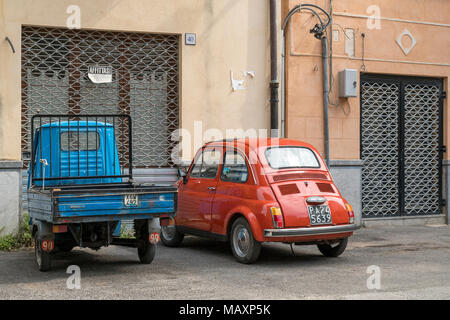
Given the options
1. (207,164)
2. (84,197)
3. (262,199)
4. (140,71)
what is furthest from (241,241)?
(140,71)

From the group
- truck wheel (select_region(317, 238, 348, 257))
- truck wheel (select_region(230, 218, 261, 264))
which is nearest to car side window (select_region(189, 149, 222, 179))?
truck wheel (select_region(230, 218, 261, 264))

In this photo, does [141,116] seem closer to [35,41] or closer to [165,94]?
[165,94]

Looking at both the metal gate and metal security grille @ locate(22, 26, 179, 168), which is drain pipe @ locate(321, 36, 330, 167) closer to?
the metal gate

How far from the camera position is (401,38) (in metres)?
14.5

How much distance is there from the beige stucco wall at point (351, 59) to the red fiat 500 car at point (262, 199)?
11.5 feet

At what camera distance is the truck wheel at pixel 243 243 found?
905 cm

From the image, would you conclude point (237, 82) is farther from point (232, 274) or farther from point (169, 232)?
point (232, 274)

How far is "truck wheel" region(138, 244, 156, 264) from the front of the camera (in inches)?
354

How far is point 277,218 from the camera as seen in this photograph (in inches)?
349

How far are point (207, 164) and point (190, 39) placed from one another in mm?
3321

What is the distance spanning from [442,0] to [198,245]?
8.13 metres

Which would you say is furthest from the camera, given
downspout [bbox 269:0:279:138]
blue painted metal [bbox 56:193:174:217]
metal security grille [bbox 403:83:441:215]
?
metal security grille [bbox 403:83:441:215]

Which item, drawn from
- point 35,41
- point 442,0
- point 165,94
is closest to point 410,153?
point 442,0

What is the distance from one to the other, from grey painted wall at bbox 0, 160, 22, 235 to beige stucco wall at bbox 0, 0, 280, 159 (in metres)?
0.32
